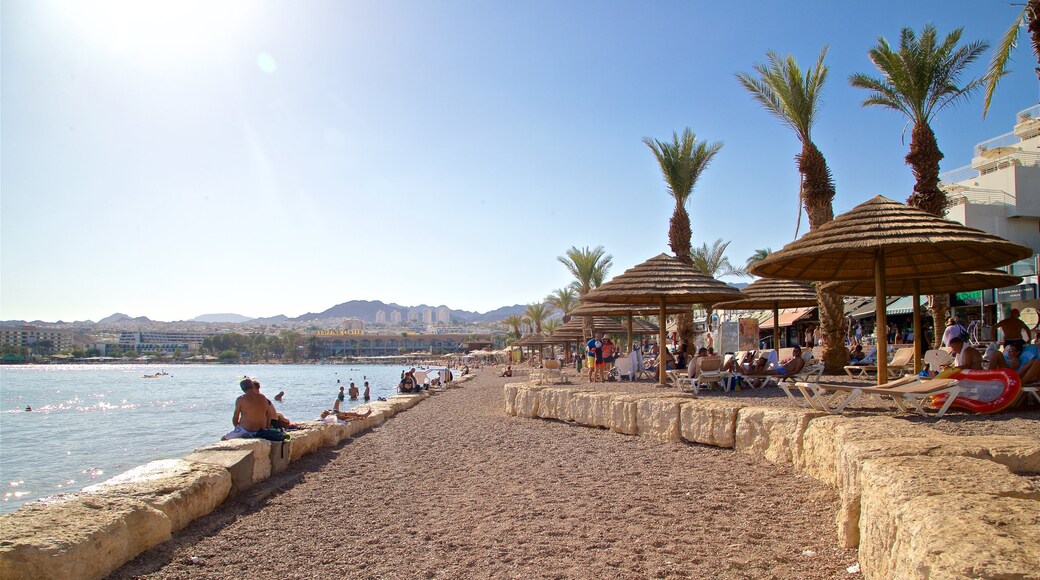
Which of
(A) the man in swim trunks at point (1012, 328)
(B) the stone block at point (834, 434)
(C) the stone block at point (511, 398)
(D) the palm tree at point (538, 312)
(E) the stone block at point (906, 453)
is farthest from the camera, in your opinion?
(D) the palm tree at point (538, 312)

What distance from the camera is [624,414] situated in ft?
26.4

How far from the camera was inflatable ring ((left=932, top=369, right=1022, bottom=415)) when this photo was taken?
599 cm

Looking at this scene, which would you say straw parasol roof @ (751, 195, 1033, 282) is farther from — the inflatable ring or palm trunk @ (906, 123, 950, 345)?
palm trunk @ (906, 123, 950, 345)

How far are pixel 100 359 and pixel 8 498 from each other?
144 m

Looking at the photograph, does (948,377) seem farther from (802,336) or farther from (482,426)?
(802,336)

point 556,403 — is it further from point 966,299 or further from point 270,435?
point 966,299

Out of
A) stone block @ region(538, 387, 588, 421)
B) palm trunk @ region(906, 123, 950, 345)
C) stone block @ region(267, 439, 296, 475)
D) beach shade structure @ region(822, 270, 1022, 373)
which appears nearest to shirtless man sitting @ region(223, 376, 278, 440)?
stone block @ region(267, 439, 296, 475)

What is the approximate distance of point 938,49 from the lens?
12859 mm

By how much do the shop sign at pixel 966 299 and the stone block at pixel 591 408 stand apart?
598 inches

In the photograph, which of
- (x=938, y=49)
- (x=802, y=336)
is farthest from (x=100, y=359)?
(x=938, y=49)

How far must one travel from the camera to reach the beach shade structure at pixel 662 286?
10297 mm

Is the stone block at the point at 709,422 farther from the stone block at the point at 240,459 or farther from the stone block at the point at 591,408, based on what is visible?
the stone block at the point at 240,459

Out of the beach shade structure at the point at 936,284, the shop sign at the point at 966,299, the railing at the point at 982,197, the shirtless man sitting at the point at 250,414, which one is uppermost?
the railing at the point at 982,197

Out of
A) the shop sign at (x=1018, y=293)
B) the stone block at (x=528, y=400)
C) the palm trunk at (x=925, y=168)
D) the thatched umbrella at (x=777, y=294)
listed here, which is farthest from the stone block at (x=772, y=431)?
the shop sign at (x=1018, y=293)
